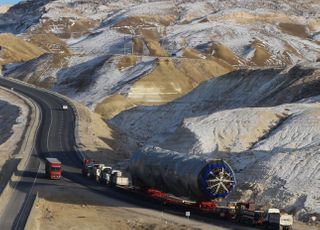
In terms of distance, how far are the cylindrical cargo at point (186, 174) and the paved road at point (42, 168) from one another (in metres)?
1.75

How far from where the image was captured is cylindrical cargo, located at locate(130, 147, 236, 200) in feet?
159

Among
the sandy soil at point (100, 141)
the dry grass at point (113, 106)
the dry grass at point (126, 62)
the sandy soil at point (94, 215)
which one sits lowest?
the sandy soil at point (94, 215)

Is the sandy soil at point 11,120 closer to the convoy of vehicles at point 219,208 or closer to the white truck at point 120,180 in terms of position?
the white truck at point 120,180

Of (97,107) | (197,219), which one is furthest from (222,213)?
(97,107)

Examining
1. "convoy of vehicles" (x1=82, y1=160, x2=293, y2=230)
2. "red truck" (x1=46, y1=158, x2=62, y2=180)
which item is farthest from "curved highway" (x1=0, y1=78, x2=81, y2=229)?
"convoy of vehicles" (x1=82, y1=160, x2=293, y2=230)

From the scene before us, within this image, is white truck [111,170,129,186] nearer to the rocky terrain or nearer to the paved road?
the paved road

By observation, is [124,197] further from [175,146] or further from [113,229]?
[175,146]

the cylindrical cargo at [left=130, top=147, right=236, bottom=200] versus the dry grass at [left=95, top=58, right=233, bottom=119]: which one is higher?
the dry grass at [left=95, top=58, right=233, bottom=119]


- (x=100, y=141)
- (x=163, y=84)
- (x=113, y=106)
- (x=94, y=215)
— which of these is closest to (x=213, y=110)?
(x=100, y=141)

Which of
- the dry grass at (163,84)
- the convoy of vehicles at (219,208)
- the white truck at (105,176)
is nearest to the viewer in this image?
the convoy of vehicles at (219,208)

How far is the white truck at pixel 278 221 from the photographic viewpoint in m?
42.5

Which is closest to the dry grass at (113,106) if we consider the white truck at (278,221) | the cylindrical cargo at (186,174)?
the cylindrical cargo at (186,174)

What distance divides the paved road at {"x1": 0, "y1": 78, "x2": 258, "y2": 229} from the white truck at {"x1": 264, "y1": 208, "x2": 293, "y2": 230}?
2.02m

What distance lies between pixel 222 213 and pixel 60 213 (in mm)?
11629
